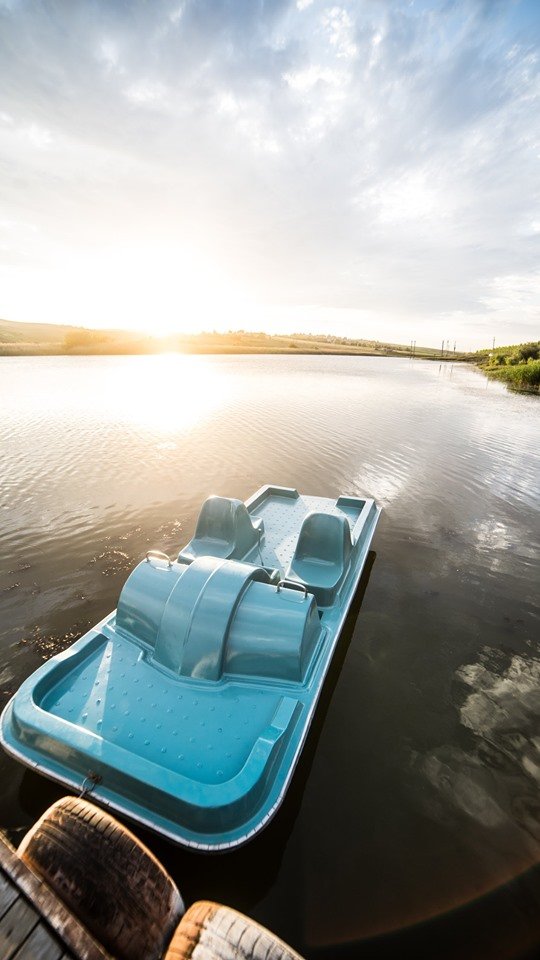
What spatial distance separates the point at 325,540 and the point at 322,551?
0.23 m

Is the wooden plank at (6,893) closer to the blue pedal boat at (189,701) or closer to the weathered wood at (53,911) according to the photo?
the weathered wood at (53,911)

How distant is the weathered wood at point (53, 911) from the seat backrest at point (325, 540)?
19.6 ft

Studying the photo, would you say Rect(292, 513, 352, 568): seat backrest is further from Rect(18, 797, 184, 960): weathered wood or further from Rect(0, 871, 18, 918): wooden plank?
Rect(0, 871, 18, 918): wooden plank

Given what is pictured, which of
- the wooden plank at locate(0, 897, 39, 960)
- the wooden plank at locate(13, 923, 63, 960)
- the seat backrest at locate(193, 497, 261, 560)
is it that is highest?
the wooden plank at locate(0, 897, 39, 960)

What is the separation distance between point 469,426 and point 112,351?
54.9 meters

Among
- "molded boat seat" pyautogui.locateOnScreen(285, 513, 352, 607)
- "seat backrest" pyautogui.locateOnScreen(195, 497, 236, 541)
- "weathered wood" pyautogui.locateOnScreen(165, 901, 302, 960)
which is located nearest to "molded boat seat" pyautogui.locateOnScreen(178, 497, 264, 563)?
"seat backrest" pyautogui.locateOnScreen(195, 497, 236, 541)

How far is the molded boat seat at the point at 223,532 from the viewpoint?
25.5 feet

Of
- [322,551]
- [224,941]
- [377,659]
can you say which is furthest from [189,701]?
[322,551]

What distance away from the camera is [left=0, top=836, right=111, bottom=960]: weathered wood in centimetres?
170

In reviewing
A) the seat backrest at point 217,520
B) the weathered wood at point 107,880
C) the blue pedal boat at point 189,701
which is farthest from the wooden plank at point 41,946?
the seat backrest at point 217,520

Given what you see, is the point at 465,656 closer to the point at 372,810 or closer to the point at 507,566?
the point at 372,810

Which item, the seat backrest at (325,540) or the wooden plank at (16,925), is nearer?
the wooden plank at (16,925)

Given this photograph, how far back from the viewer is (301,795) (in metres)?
4.80

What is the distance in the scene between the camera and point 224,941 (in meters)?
2.35
